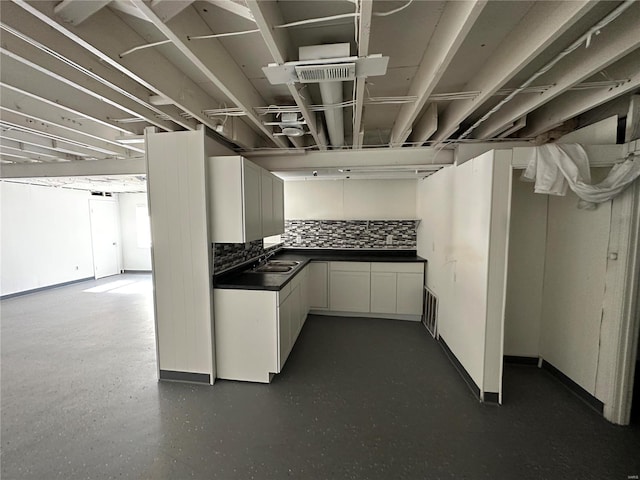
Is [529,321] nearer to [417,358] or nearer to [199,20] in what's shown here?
[417,358]

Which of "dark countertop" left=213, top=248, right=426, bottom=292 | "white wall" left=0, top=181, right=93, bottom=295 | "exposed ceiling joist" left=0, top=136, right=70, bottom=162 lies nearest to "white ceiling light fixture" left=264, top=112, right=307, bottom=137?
"dark countertop" left=213, top=248, right=426, bottom=292

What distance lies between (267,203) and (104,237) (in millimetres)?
6607

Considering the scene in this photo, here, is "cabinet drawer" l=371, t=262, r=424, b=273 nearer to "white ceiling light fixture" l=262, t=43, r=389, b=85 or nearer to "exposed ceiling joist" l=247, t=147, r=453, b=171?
"exposed ceiling joist" l=247, t=147, r=453, b=171

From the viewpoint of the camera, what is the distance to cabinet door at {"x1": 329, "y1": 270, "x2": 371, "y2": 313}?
4098 mm

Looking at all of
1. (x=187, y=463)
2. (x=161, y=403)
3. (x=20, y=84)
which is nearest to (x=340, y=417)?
(x=187, y=463)

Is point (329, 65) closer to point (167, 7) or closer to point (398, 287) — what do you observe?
point (167, 7)

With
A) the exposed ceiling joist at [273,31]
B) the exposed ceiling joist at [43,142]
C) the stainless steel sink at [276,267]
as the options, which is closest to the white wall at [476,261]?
the exposed ceiling joist at [273,31]

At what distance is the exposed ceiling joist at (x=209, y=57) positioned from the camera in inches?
49.9

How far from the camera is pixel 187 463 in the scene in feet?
5.59

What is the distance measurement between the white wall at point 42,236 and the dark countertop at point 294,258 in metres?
5.54

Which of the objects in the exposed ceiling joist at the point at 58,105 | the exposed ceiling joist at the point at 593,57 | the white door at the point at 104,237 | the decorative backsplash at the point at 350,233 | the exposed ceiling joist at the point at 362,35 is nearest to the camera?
the exposed ceiling joist at the point at 362,35

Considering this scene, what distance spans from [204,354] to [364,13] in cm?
285

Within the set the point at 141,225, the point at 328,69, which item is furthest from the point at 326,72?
the point at 141,225

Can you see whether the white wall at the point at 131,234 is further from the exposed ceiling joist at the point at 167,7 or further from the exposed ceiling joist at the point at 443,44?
the exposed ceiling joist at the point at 443,44
